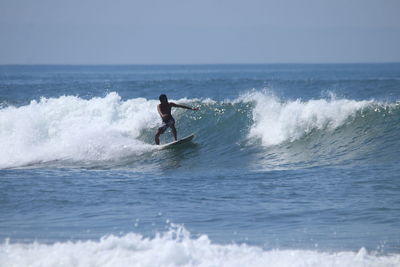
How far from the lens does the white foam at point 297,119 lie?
671 inches

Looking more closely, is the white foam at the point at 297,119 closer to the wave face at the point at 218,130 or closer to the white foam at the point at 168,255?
the wave face at the point at 218,130

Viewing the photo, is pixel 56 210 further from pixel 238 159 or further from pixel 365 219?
pixel 238 159

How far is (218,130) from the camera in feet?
61.5

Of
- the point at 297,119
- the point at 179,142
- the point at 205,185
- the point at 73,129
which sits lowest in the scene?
the point at 205,185

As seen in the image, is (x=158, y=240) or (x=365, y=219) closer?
(x=158, y=240)

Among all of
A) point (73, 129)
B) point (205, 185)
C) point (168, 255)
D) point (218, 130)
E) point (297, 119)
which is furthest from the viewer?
point (73, 129)

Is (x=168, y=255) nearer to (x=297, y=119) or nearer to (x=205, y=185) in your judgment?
(x=205, y=185)

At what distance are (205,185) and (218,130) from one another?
6721 mm

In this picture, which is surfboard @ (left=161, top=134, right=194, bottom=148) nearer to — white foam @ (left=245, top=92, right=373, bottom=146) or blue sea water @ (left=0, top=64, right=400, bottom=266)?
blue sea water @ (left=0, top=64, right=400, bottom=266)

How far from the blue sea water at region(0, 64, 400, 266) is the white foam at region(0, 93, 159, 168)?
0.05 metres

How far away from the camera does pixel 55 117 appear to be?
20.7m

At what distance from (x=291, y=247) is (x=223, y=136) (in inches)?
398

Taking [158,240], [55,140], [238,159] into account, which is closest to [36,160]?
[55,140]

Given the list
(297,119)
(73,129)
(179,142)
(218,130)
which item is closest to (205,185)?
(179,142)
